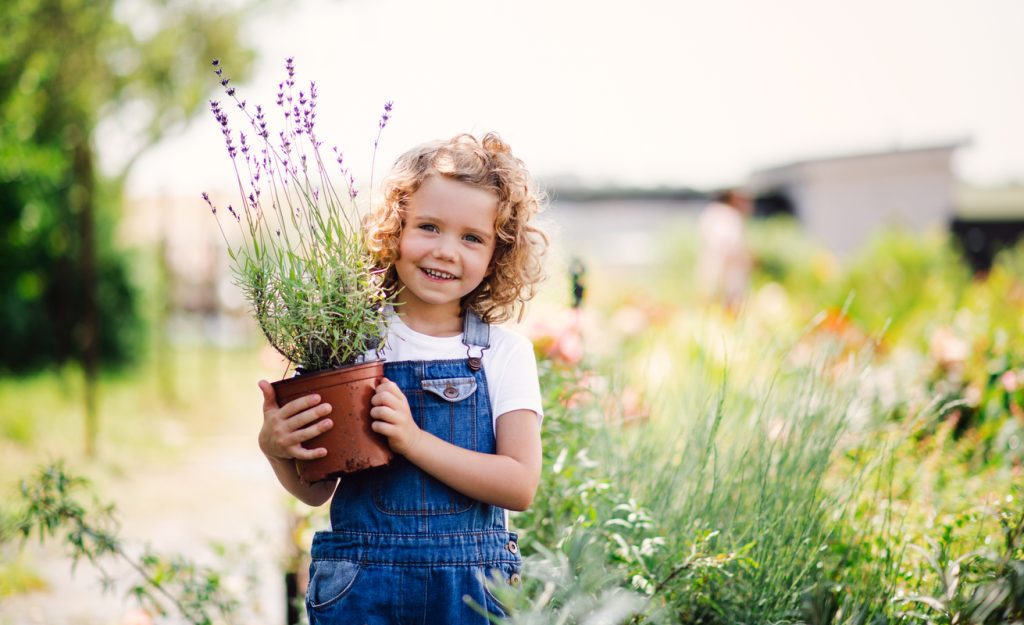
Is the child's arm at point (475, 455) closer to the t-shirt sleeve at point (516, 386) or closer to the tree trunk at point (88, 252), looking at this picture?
the t-shirt sleeve at point (516, 386)

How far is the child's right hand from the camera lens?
158cm

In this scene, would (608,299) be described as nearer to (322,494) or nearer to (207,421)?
(207,421)

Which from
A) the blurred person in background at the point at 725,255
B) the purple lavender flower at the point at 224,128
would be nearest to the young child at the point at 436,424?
the purple lavender flower at the point at 224,128

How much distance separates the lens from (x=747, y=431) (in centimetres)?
246

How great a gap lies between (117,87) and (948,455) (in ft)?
22.9

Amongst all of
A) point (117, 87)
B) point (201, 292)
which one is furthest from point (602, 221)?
point (117, 87)

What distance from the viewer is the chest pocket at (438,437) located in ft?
5.53

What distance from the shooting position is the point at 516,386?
5.84ft

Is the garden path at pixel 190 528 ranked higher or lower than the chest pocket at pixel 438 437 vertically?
lower

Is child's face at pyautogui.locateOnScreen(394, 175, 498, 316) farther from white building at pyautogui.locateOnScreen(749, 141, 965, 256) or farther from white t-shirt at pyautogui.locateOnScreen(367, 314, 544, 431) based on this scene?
white building at pyautogui.locateOnScreen(749, 141, 965, 256)

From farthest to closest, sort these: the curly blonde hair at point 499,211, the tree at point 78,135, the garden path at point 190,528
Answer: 1. the tree at point 78,135
2. the garden path at point 190,528
3. the curly blonde hair at point 499,211

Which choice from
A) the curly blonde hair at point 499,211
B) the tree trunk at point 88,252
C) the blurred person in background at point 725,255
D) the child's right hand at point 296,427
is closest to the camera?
the child's right hand at point 296,427

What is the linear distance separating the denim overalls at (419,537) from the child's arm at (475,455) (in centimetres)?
5

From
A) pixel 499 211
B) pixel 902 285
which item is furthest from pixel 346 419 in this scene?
pixel 902 285
